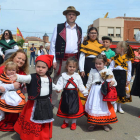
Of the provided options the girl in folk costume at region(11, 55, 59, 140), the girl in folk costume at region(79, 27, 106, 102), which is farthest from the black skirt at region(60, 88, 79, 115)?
the girl in folk costume at region(79, 27, 106, 102)

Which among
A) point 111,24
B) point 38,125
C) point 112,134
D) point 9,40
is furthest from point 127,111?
point 111,24

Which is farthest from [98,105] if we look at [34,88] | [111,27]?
[111,27]

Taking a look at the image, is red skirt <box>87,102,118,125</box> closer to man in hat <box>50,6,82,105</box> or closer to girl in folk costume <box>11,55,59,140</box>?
girl in folk costume <box>11,55,59,140</box>

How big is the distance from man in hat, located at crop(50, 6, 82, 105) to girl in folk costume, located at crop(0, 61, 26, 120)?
1.11 m

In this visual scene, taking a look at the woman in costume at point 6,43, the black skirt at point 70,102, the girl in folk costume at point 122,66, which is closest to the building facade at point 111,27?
the woman in costume at point 6,43

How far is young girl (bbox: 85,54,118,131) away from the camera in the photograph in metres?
3.43

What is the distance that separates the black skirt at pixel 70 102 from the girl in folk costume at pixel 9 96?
29.4 inches

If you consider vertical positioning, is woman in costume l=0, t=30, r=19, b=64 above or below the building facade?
below

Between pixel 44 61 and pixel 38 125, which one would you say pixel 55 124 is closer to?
pixel 38 125

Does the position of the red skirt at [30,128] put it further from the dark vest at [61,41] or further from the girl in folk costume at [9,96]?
the dark vest at [61,41]

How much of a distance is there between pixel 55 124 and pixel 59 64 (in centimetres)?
132

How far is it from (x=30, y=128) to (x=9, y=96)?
0.70 m

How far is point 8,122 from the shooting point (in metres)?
3.47

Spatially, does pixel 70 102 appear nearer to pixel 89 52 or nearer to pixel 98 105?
pixel 98 105
